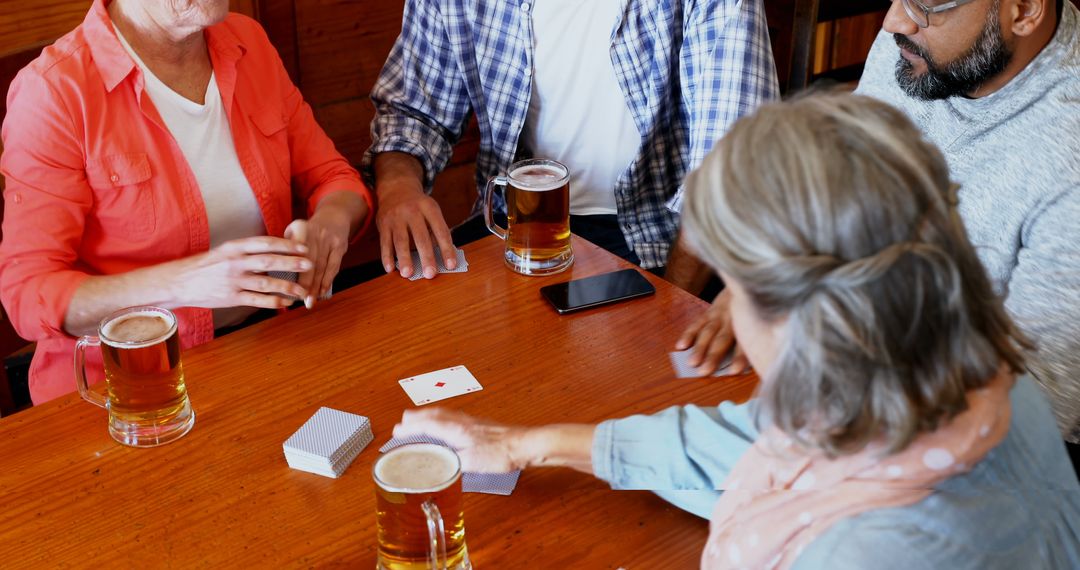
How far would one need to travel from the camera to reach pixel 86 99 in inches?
65.8

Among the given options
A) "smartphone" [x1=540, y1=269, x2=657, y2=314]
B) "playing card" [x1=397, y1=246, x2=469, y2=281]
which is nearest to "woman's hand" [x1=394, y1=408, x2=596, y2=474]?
"smartphone" [x1=540, y1=269, x2=657, y2=314]

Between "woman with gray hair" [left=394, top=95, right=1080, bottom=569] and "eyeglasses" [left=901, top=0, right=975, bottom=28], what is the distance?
0.96 m

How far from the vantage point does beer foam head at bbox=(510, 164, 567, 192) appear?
167 cm

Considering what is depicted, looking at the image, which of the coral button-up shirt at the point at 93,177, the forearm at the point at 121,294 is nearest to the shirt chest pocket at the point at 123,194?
the coral button-up shirt at the point at 93,177

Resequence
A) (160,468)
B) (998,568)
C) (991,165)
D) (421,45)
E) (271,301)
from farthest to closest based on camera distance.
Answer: (421,45), (991,165), (271,301), (160,468), (998,568)

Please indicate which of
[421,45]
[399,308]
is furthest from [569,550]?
[421,45]

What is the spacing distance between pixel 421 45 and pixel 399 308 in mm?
904

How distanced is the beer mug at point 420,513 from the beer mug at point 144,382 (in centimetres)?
36

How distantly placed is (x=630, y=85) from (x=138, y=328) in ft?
3.98

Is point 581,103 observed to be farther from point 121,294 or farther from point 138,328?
point 138,328

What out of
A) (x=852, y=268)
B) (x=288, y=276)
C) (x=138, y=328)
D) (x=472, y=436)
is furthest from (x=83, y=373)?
(x=852, y=268)

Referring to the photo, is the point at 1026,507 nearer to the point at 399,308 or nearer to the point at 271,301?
the point at 399,308

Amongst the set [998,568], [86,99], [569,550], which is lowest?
[569,550]

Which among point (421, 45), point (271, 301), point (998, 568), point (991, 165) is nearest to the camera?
point (998, 568)
